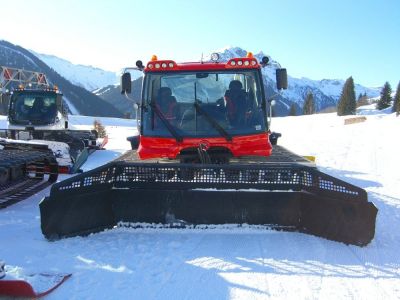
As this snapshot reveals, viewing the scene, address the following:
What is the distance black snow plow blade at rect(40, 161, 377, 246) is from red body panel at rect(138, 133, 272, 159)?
1051 millimetres

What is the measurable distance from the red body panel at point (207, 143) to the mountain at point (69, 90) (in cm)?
11006

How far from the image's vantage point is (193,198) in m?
4.81

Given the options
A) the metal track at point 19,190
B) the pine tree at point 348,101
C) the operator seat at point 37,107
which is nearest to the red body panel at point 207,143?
the metal track at point 19,190

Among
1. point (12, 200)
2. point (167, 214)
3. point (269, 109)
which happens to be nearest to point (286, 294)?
point (167, 214)

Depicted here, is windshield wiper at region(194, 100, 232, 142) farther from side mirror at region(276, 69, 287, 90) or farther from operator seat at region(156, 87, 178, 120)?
side mirror at region(276, 69, 287, 90)

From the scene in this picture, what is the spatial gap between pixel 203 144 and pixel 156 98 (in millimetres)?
989

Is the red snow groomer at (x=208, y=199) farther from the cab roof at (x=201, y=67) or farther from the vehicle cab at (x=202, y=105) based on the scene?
the cab roof at (x=201, y=67)

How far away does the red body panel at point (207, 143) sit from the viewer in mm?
5867

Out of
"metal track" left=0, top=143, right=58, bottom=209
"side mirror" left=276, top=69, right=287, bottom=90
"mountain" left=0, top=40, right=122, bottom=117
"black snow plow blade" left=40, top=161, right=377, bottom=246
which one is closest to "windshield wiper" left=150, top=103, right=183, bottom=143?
"black snow plow blade" left=40, top=161, right=377, bottom=246

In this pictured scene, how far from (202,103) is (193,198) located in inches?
67.5

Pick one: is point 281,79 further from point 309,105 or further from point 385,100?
point 309,105

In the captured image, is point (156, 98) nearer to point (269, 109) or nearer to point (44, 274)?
point (269, 109)

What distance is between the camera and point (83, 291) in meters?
3.34

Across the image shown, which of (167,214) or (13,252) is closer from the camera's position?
(13,252)
